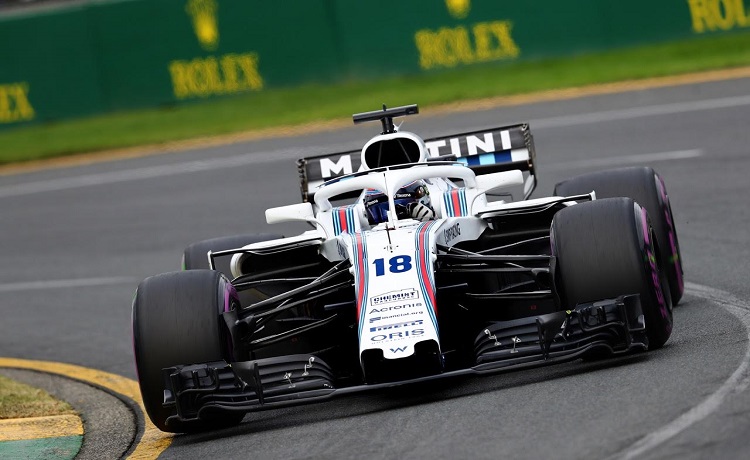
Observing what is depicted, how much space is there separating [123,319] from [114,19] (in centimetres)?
1274

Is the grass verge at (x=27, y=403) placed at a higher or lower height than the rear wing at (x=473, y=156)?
lower

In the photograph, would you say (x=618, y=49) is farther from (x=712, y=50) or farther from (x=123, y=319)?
(x=123, y=319)

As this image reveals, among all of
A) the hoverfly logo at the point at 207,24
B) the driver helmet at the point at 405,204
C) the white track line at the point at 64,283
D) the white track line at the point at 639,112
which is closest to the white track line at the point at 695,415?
the driver helmet at the point at 405,204

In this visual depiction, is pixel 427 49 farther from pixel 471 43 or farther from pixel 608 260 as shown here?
pixel 608 260

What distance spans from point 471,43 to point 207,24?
4.53 m

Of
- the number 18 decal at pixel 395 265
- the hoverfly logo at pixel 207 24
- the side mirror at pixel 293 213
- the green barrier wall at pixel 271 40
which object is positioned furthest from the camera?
the hoverfly logo at pixel 207 24

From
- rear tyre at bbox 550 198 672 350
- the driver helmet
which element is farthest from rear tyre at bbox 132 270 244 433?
rear tyre at bbox 550 198 672 350

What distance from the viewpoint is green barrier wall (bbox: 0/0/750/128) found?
22750 mm

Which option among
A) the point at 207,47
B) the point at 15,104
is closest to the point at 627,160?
the point at 207,47

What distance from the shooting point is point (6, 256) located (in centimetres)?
1711

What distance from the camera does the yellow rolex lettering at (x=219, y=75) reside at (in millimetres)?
24250

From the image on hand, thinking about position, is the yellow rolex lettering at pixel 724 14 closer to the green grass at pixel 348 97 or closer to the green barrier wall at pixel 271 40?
the green barrier wall at pixel 271 40

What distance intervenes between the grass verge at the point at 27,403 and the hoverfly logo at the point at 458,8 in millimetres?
13833

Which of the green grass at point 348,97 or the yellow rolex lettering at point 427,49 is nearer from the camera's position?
the green grass at point 348,97
